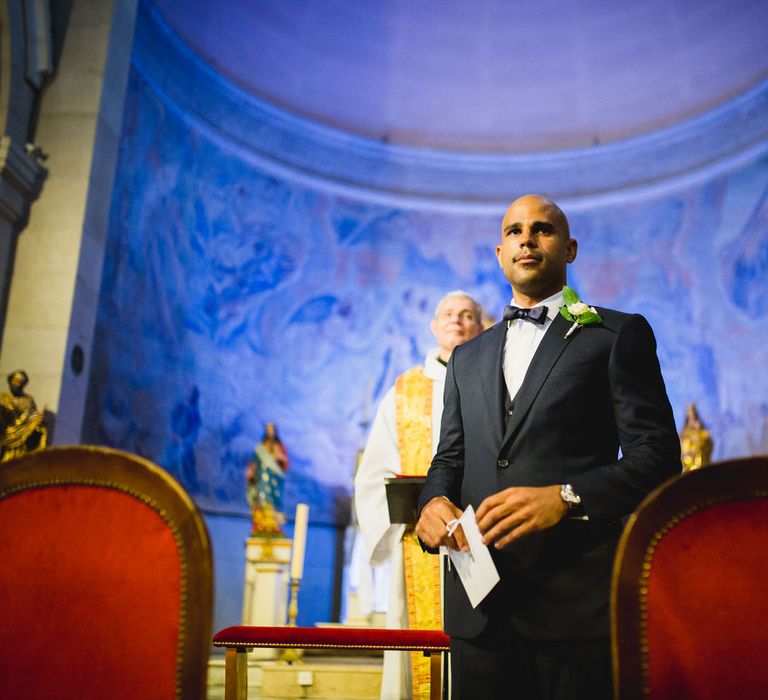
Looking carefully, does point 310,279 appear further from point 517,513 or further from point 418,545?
point 517,513

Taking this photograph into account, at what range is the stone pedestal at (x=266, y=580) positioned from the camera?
8398mm

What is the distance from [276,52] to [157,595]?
12888mm

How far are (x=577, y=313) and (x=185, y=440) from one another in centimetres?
968

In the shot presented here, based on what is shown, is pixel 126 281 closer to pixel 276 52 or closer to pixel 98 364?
pixel 98 364

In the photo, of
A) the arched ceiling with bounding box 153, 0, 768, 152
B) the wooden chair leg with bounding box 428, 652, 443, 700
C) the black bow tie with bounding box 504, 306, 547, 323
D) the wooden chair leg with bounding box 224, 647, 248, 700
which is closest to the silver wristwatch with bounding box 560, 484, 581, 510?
the black bow tie with bounding box 504, 306, 547, 323

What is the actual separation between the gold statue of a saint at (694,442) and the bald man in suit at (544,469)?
29.9 feet

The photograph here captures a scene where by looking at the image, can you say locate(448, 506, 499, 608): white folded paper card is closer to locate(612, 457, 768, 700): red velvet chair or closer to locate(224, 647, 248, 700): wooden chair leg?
locate(612, 457, 768, 700): red velvet chair

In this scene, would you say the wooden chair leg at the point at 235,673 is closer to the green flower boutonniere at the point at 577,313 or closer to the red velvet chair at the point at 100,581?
the red velvet chair at the point at 100,581

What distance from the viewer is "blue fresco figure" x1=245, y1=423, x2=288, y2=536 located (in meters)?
9.66

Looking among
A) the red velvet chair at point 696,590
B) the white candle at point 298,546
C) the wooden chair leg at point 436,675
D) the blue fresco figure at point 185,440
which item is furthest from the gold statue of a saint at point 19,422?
the red velvet chair at point 696,590

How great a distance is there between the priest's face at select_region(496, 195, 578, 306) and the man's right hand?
2.02ft

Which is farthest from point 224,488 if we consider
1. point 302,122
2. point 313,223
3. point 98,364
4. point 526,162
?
point 526,162

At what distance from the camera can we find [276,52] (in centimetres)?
1315

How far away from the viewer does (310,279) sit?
44.1 feet
